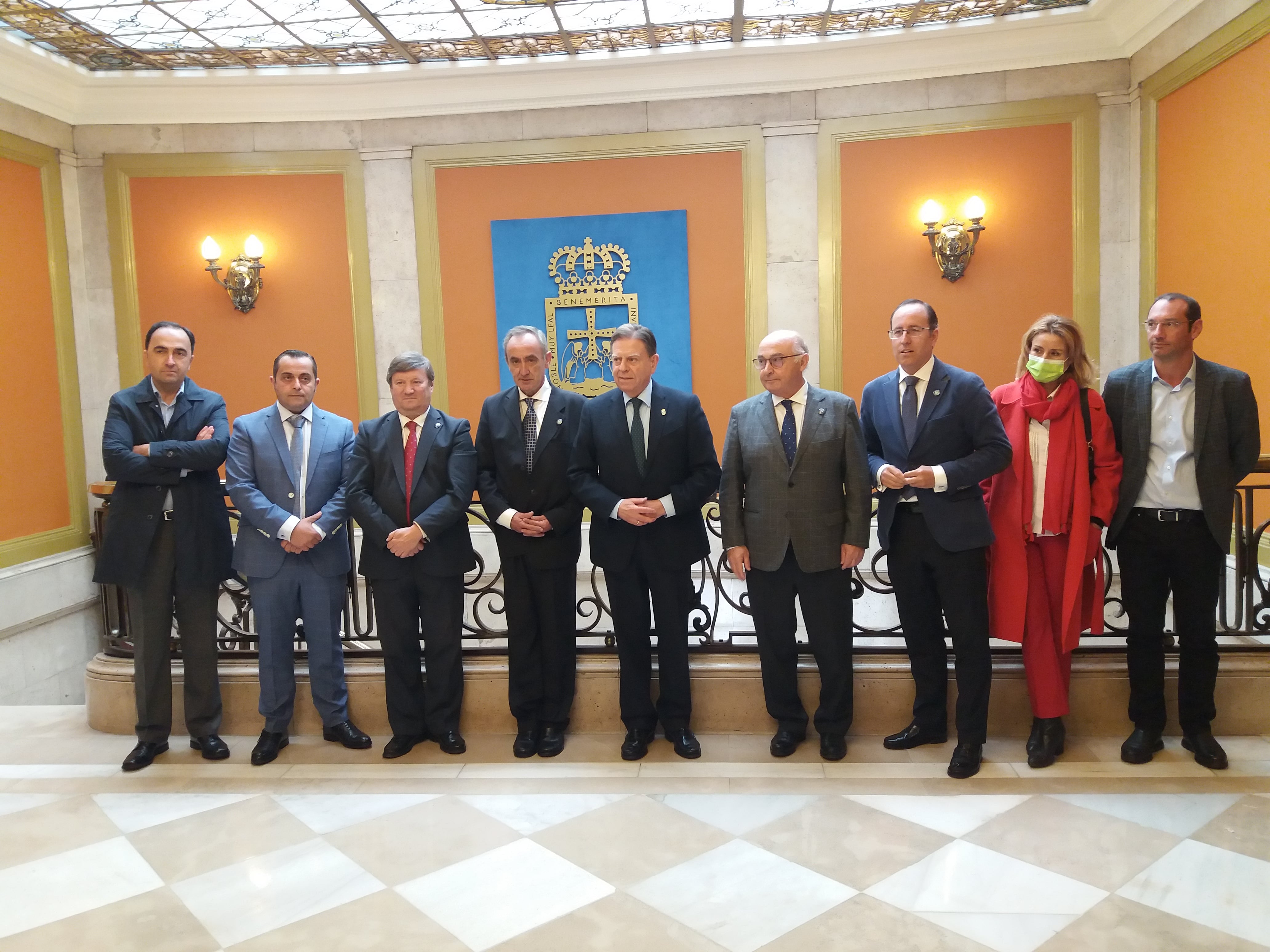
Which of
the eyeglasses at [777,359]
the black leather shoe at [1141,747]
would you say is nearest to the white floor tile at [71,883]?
the eyeglasses at [777,359]

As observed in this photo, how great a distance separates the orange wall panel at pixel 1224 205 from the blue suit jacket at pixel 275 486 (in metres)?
5.24

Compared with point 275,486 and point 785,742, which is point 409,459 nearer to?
point 275,486

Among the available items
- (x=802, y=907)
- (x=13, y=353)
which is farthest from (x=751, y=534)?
(x=13, y=353)

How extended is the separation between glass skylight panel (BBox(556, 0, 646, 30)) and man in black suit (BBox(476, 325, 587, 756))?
11.5 feet

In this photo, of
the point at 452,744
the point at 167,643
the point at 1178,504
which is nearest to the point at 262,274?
the point at 167,643

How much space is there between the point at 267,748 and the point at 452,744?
78 centimetres

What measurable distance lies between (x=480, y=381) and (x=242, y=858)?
488 centimetres

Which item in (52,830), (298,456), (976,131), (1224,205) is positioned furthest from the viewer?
(976,131)

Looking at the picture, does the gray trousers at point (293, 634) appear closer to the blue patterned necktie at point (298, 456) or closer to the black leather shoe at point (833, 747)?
the blue patterned necktie at point (298, 456)

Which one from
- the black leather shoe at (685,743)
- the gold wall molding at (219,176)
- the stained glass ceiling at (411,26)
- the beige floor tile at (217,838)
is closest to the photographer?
the beige floor tile at (217,838)

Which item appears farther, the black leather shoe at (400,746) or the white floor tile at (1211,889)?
the black leather shoe at (400,746)

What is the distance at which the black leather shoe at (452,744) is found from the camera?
368cm

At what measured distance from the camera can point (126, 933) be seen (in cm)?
245

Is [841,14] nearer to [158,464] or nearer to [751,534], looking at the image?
[751,534]
